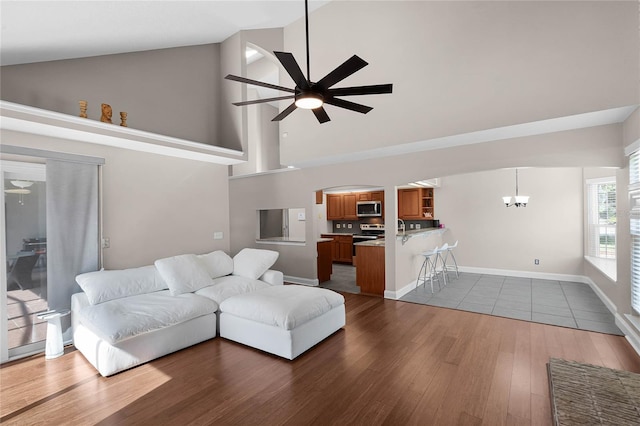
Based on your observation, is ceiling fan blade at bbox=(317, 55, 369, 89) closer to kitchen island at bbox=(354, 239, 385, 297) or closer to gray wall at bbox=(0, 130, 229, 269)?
kitchen island at bbox=(354, 239, 385, 297)

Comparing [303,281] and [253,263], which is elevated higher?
[253,263]

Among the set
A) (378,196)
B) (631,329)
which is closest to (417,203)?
(378,196)

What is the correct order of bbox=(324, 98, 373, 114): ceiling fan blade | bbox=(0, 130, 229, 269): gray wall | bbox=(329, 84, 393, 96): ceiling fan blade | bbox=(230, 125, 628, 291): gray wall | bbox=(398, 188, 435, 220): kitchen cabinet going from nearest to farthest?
bbox=(329, 84, 393, 96): ceiling fan blade
bbox=(324, 98, 373, 114): ceiling fan blade
bbox=(230, 125, 628, 291): gray wall
bbox=(0, 130, 229, 269): gray wall
bbox=(398, 188, 435, 220): kitchen cabinet

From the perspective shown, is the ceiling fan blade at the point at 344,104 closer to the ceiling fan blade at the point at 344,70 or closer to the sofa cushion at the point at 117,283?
the ceiling fan blade at the point at 344,70

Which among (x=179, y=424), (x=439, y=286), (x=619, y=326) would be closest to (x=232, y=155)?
(x=179, y=424)

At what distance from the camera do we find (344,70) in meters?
2.31

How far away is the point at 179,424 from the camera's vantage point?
2043mm

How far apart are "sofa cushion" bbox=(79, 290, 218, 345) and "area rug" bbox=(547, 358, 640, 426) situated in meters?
3.31

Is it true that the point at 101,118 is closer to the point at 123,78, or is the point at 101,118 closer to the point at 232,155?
the point at 123,78

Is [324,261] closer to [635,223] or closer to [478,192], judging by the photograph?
[478,192]

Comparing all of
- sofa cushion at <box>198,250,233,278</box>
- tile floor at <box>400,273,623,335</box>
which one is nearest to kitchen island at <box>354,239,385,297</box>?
tile floor at <box>400,273,623,335</box>

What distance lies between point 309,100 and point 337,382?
96.0 inches

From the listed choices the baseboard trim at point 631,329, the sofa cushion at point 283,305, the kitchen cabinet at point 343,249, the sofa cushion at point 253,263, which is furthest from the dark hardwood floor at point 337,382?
the kitchen cabinet at point 343,249

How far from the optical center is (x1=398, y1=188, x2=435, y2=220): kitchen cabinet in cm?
764
